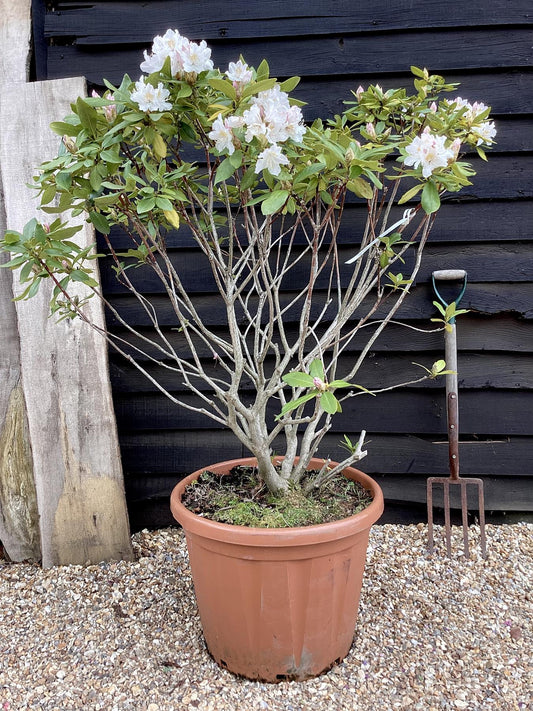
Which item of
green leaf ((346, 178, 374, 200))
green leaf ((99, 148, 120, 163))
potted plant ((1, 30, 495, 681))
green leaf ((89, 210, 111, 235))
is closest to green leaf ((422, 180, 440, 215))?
potted plant ((1, 30, 495, 681))

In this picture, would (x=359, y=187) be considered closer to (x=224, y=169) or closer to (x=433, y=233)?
(x=224, y=169)

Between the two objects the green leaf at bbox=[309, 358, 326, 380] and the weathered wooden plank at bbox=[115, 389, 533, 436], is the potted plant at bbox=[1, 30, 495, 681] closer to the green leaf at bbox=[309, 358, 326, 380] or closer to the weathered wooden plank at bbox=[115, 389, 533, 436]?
the green leaf at bbox=[309, 358, 326, 380]

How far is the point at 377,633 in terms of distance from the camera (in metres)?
1.51

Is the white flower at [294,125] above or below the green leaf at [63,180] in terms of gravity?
above

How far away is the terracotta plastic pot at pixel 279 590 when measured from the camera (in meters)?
1.24

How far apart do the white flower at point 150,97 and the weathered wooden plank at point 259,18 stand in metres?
1.06

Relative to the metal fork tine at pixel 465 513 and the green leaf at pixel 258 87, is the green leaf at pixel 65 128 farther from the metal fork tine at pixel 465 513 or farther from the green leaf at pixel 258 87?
the metal fork tine at pixel 465 513

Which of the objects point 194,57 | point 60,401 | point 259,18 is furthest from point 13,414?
point 259,18

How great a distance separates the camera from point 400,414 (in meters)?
2.06

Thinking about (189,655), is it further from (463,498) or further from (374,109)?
(374,109)

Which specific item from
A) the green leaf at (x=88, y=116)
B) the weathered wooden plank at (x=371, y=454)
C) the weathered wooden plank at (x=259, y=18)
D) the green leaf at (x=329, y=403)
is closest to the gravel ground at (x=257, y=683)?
the weathered wooden plank at (x=371, y=454)

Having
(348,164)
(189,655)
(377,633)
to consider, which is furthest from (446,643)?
(348,164)

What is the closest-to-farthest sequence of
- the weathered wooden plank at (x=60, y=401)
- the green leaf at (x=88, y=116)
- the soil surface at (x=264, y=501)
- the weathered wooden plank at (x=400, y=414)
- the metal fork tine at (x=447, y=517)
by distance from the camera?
the green leaf at (x=88, y=116), the soil surface at (x=264, y=501), the weathered wooden plank at (x=60, y=401), the metal fork tine at (x=447, y=517), the weathered wooden plank at (x=400, y=414)

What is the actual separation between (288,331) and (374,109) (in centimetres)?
85
